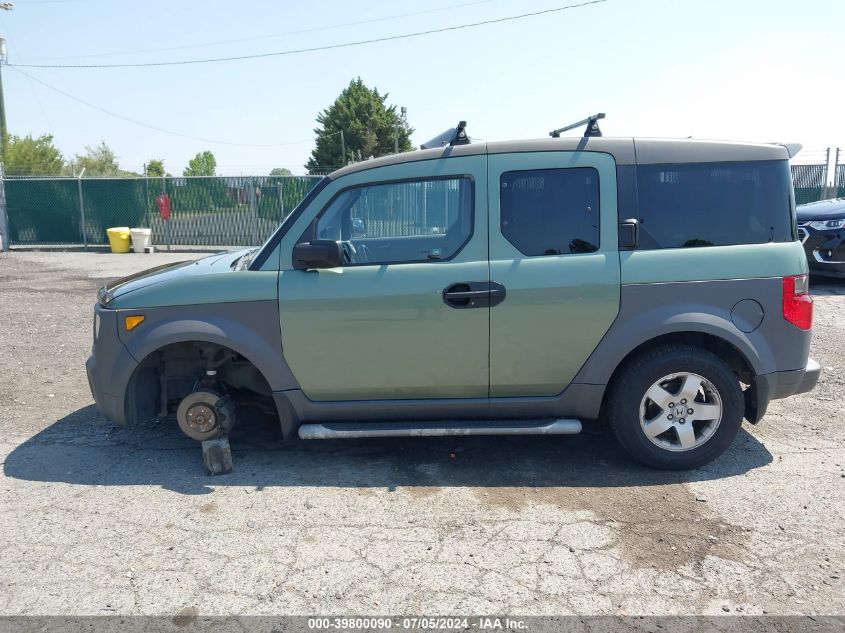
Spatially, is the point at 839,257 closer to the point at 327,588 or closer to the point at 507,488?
the point at 507,488

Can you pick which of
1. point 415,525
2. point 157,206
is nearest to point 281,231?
point 415,525

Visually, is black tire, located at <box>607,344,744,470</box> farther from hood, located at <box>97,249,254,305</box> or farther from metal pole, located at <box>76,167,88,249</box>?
metal pole, located at <box>76,167,88,249</box>

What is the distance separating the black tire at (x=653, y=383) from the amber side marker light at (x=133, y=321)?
119 inches

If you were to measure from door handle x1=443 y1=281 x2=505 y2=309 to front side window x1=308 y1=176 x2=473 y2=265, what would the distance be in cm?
22

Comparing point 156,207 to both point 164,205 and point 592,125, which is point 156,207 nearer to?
point 164,205

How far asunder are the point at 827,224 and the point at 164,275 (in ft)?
32.1

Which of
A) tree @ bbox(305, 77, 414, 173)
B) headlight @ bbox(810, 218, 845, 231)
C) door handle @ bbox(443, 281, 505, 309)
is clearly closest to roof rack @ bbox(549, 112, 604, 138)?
door handle @ bbox(443, 281, 505, 309)

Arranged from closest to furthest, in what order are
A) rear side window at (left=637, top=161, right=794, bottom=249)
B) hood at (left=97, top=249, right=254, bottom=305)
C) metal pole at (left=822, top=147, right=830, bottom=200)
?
rear side window at (left=637, top=161, right=794, bottom=249) < hood at (left=97, top=249, right=254, bottom=305) < metal pole at (left=822, top=147, right=830, bottom=200)

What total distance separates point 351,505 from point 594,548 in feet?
4.49

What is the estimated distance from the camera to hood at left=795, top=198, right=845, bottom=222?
1009 cm

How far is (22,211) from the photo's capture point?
61.9 ft

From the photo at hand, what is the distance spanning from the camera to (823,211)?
10375mm

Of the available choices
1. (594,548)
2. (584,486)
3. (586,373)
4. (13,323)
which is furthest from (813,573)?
(13,323)

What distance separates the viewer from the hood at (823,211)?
10094 mm
